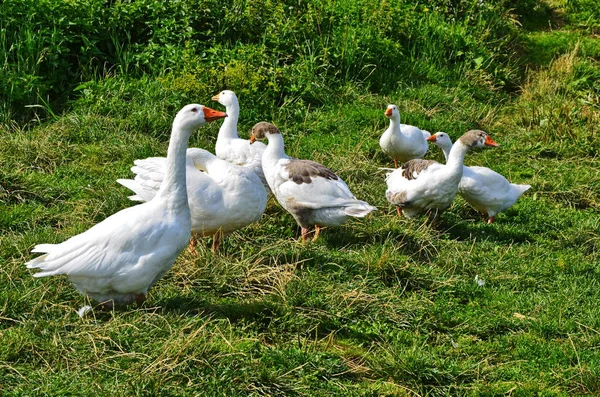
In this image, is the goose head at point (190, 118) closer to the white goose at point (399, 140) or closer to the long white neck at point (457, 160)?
the long white neck at point (457, 160)

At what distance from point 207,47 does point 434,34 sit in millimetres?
3055

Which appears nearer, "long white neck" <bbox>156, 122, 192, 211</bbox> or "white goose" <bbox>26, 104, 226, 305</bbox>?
"white goose" <bbox>26, 104, 226, 305</bbox>

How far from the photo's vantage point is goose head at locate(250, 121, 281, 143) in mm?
8047

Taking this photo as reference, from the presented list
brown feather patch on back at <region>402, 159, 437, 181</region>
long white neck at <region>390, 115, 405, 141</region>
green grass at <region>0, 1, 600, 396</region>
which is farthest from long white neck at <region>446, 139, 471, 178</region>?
long white neck at <region>390, 115, 405, 141</region>

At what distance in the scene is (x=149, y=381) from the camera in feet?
16.0

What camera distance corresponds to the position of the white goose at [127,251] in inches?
218

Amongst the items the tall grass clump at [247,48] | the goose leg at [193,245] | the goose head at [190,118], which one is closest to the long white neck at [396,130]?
the tall grass clump at [247,48]

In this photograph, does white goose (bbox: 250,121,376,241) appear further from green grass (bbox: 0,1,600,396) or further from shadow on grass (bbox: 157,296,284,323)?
shadow on grass (bbox: 157,296,284,323)

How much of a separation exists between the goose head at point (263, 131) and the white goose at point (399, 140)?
1620mm

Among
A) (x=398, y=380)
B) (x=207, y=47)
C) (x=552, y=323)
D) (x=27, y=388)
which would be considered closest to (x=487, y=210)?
(x=552, y=323)

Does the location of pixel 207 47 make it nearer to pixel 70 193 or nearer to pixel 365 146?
pixel 365 146

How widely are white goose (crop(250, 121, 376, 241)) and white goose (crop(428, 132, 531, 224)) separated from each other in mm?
1326

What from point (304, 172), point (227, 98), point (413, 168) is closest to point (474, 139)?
point (413, 168)

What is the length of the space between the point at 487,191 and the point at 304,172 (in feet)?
5.95
